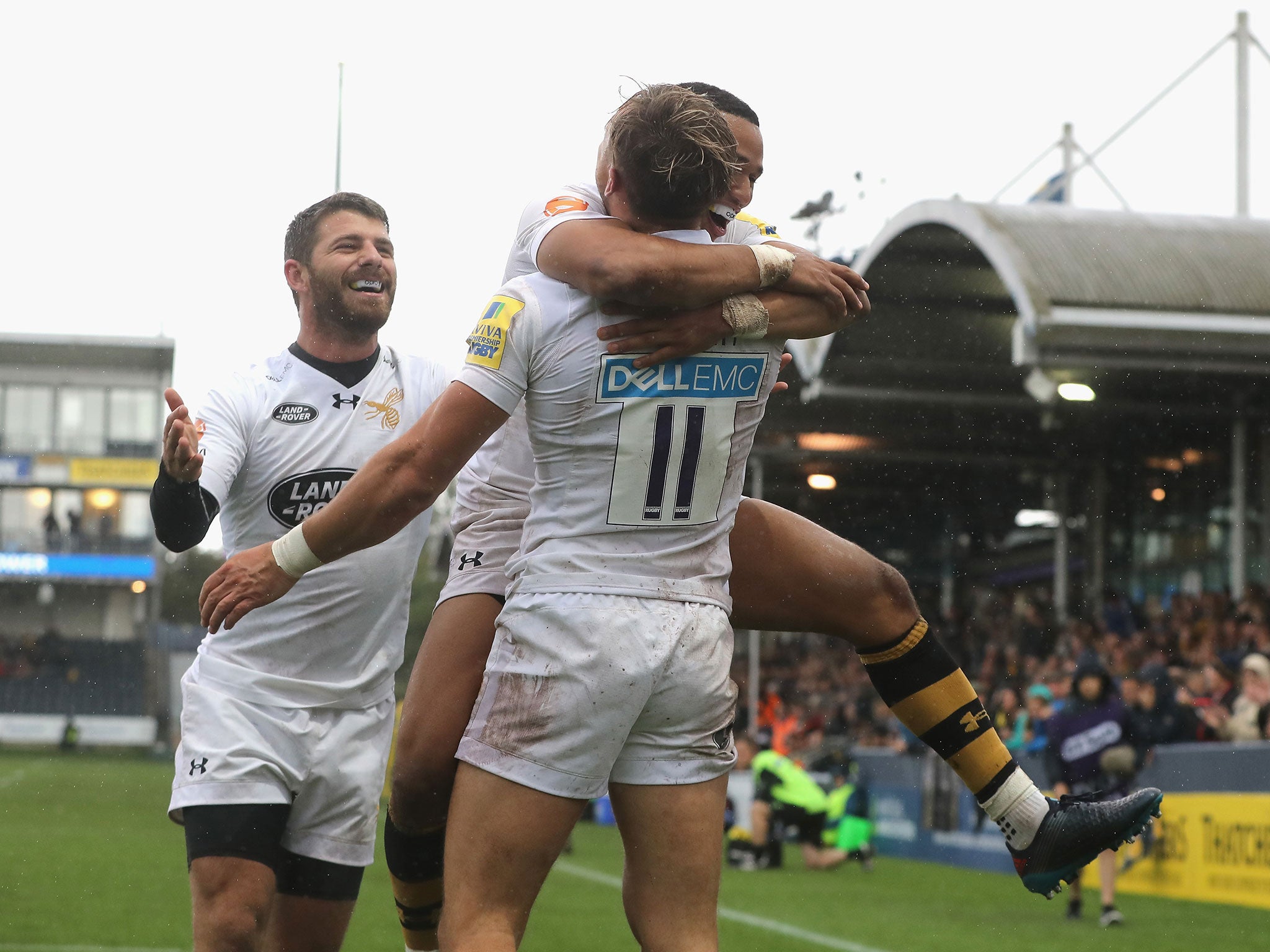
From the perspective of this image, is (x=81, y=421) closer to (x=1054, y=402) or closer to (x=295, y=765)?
(x=1054, y=402)

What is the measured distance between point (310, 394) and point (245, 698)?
34.8 inches

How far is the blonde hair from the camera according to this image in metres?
3.26

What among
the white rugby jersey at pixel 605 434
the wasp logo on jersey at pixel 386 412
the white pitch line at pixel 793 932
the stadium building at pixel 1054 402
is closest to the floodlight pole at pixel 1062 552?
the stadium building at pixel 1054 402

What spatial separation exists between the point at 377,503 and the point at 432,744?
839 millimetres

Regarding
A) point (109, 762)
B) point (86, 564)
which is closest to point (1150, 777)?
point (109, 762)

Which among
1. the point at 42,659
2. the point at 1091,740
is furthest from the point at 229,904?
the point at 42,659

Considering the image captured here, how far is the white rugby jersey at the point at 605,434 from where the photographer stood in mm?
3314

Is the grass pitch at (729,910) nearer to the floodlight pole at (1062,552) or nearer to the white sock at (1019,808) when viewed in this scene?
the white sock at (1019,808)

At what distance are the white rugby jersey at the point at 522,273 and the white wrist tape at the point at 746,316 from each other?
0.21 metres

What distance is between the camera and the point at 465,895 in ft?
10.7

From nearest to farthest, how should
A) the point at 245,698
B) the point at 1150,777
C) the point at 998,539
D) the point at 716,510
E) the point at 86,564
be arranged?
the point at 716,510
the point at 245,698
the point at 1150,777
the point at 998,539
the point at 86,564

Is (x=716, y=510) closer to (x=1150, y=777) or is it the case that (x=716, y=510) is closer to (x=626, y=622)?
(x=626, y=622)

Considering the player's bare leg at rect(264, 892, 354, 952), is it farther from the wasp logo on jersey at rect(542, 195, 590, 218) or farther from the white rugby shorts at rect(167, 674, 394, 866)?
the wasp logo on jersey at rect(542, 195, 590, 218)

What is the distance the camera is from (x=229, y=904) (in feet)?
13.5
